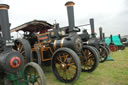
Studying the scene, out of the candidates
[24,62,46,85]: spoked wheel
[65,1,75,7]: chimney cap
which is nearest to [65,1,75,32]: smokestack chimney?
[65,1,75,7]: chimney cap

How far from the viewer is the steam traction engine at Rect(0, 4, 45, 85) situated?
6.47 feet

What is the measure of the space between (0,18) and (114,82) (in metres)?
2.97

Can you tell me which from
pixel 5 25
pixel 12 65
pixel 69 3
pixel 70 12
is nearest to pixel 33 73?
pixel 12 65

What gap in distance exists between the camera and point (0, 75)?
7.85 feet

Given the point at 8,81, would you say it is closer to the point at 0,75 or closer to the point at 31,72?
the point at 0,75

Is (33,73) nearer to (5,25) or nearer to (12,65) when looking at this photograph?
(12,65)

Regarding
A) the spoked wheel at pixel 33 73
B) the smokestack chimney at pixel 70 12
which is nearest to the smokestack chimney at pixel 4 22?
the spoked wheel at pixel 33 73

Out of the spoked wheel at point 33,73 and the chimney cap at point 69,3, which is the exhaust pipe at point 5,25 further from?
the chimney cap at point 69,3

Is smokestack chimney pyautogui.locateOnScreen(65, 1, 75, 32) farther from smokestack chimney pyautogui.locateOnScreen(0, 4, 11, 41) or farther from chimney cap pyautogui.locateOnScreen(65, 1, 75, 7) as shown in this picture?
smokestack chimney pyautogui.locateOnScreen(0, 4, 11, 41)

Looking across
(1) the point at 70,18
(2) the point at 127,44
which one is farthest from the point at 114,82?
A: (2) the point at 127,44

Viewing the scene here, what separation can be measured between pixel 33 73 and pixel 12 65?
0.38 meters

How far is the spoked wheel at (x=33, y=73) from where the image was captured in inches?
Result: 77.1

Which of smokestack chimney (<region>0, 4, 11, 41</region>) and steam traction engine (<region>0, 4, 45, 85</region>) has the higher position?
smokestack chimney (<region>0, 4, 11, 41</region>)

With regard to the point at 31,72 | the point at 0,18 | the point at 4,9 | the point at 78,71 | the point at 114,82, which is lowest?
the point at 114,82
